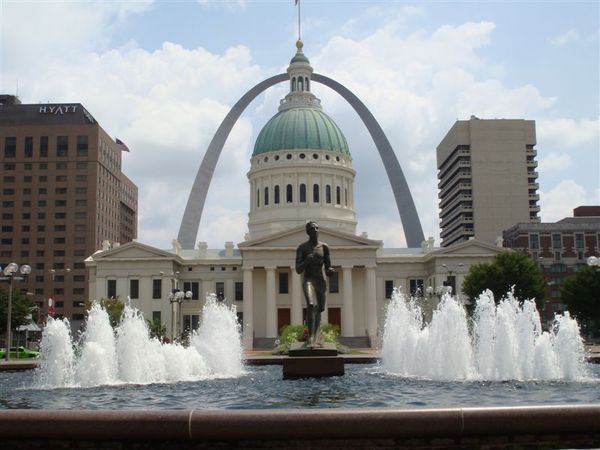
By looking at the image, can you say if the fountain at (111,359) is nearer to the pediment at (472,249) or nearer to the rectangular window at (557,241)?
the pediment at (472,249)

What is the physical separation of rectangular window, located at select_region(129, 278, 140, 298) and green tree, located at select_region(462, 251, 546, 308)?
37.4 m

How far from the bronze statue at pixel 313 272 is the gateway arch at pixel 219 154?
74984mm

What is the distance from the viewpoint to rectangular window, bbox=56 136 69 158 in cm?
13225

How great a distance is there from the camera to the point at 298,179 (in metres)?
100

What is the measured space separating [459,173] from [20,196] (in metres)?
79.7

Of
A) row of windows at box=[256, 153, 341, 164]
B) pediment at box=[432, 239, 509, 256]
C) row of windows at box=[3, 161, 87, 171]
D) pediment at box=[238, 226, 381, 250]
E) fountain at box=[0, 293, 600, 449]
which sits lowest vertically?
fountain at box=[0, 293, 600, 449]

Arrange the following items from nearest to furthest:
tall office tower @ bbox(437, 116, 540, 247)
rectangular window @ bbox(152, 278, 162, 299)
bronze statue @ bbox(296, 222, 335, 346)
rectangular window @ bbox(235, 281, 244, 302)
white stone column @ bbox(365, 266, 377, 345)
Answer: bronze statue @ bbox(296, 222, 335, 346)
white stone column @ bbox(365, 266, 377, 345)
rectangular window @ bbox(152, 278, 162, 299)
rectangular window @ bbox(235, 281, 244, 302)
tall office tower @ bbox(437, 116, 540, 247)

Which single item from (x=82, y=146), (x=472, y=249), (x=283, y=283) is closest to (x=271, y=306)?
(x=283, y=283)

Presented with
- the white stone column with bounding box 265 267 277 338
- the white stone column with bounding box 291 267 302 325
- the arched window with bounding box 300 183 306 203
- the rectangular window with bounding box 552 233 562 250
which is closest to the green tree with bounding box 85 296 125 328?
the white stone column with bounding box 265 267 277 338

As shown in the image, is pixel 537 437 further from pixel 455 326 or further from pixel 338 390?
pixel 455 326

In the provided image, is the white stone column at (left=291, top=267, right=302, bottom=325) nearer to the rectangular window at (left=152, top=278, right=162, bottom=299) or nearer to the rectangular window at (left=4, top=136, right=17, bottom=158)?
the rectangular window at (left=152, top=278, right=162, bottom=299)

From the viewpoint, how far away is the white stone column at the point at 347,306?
8256 centimetres

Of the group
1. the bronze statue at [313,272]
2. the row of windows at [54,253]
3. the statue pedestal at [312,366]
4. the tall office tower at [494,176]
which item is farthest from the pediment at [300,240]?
the statue pedestal at [312,366]

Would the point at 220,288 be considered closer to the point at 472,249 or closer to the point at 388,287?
the point at 388,287
